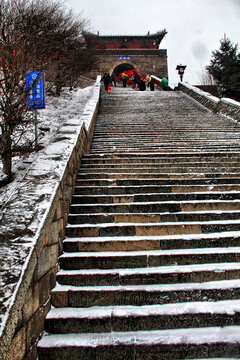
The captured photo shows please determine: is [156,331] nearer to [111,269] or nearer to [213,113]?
[111,269]

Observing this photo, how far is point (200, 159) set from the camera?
503cm

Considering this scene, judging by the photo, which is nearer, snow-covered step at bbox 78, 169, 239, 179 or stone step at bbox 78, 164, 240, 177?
snow-covered step at bbox 78, 169, 239, 179

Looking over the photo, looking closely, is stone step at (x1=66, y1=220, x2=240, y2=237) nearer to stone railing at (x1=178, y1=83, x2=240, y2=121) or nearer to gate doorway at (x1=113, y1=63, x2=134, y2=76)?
stone railing at (x1=178, y1=83, x2=240, y2=121)

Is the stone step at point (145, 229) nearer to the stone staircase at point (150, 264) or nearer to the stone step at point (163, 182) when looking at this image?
the stone staircase at point (150, 264)

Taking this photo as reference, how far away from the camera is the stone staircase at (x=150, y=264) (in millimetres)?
2072

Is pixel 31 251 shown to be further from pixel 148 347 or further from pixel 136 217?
pixel 136 217

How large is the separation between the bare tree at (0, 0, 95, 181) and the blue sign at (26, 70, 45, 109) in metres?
0.16

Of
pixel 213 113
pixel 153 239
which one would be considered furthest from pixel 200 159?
pixel 213 113

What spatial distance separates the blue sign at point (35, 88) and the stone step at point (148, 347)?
14.7 ft

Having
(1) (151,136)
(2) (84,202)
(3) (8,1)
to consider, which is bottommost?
(2) (84,202)

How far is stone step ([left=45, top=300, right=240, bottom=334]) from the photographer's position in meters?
2.19

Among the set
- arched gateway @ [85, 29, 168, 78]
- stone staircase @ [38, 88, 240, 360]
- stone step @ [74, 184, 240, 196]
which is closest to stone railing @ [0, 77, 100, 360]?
stone staircase @ [38, 88, 240, 360]

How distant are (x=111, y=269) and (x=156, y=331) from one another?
77 cm

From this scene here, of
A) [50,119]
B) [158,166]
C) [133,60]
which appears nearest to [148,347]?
[158,166]
